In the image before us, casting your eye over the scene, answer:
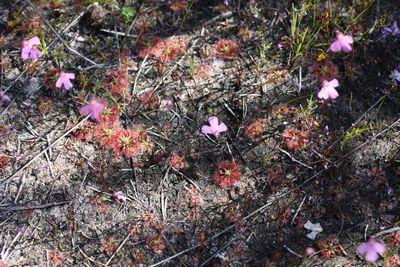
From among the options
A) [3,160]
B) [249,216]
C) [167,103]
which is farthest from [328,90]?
[3,160]

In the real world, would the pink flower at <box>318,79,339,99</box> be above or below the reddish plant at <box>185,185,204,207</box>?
above

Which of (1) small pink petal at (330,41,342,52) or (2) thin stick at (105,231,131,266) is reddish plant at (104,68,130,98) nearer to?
(2) thin stick at (105,231,131,266)

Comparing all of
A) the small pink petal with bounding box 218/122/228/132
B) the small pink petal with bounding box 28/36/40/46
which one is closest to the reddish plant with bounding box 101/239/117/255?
the small pink petal with bounding box 218/122/228/132

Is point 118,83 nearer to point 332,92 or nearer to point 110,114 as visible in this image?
point 110,114

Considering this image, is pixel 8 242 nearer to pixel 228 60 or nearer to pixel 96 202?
pixel 96 202

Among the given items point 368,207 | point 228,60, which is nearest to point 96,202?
point 228,60
